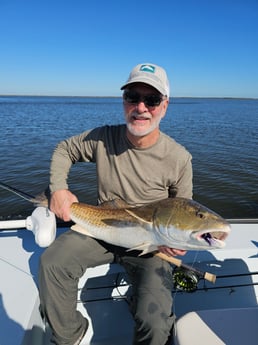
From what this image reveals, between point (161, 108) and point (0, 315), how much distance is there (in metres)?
2.34

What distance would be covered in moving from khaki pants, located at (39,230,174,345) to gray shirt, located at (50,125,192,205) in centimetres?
58

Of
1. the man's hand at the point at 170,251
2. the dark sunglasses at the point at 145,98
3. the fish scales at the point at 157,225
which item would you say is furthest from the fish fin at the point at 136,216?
the dark sunglasses at the point at 145,98

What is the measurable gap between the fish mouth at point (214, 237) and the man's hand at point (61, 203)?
1.31 meters

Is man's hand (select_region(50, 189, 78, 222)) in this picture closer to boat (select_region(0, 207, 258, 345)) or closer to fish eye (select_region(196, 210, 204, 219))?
boat (select_region(0, 207, 258, 345))

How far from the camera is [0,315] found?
2.31 m

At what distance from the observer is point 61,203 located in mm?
2824

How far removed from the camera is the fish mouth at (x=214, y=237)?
2111 mm

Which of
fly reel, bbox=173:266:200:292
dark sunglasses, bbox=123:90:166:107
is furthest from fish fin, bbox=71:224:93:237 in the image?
dark sunglasses, bbox=123:90:166:107

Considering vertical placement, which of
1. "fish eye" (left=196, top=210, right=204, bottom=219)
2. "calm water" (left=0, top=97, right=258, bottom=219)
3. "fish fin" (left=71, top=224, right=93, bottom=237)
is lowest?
"calm water" (left=0, top=97, right=258, bottom=219)

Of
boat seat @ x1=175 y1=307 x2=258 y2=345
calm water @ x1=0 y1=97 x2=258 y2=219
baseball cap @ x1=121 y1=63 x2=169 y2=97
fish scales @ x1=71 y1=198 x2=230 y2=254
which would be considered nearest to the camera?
boat seat @ x1=175 y1=307 x2=258 y2=345

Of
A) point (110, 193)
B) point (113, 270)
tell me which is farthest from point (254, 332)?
point (110, 193)

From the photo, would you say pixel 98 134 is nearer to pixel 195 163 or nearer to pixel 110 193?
pixel 110 193

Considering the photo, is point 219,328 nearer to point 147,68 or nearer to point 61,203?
point 61,203

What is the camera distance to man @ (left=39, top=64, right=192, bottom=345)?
7.81ft
